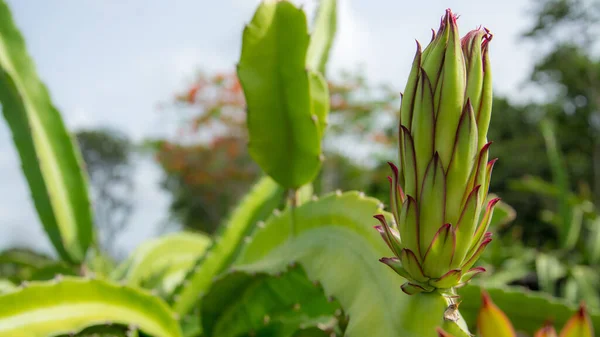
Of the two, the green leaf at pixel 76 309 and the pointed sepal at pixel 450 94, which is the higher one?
the pointed sepal at pixel 450 94

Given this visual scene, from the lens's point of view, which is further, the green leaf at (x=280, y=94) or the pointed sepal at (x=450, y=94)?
the green leaf at (x=280, y=94)

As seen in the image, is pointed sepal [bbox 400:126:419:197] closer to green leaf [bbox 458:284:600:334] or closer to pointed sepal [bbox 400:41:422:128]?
pointed sepal [bbox 400:41:422:128]

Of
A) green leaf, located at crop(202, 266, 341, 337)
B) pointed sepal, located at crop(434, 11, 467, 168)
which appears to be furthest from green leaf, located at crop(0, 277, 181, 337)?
pointed sepal, located at crop(434, 11, 467, 168)

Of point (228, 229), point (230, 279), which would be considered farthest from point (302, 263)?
point (228, 229)

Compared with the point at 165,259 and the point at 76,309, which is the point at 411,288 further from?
the point at 165,259

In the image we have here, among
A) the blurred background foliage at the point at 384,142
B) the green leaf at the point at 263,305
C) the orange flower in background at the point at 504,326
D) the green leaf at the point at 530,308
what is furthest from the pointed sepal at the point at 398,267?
the blurred background foliage at the point at 384,142

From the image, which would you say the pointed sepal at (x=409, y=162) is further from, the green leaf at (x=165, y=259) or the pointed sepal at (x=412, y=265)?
the green leaf at (x=165, y=259)
